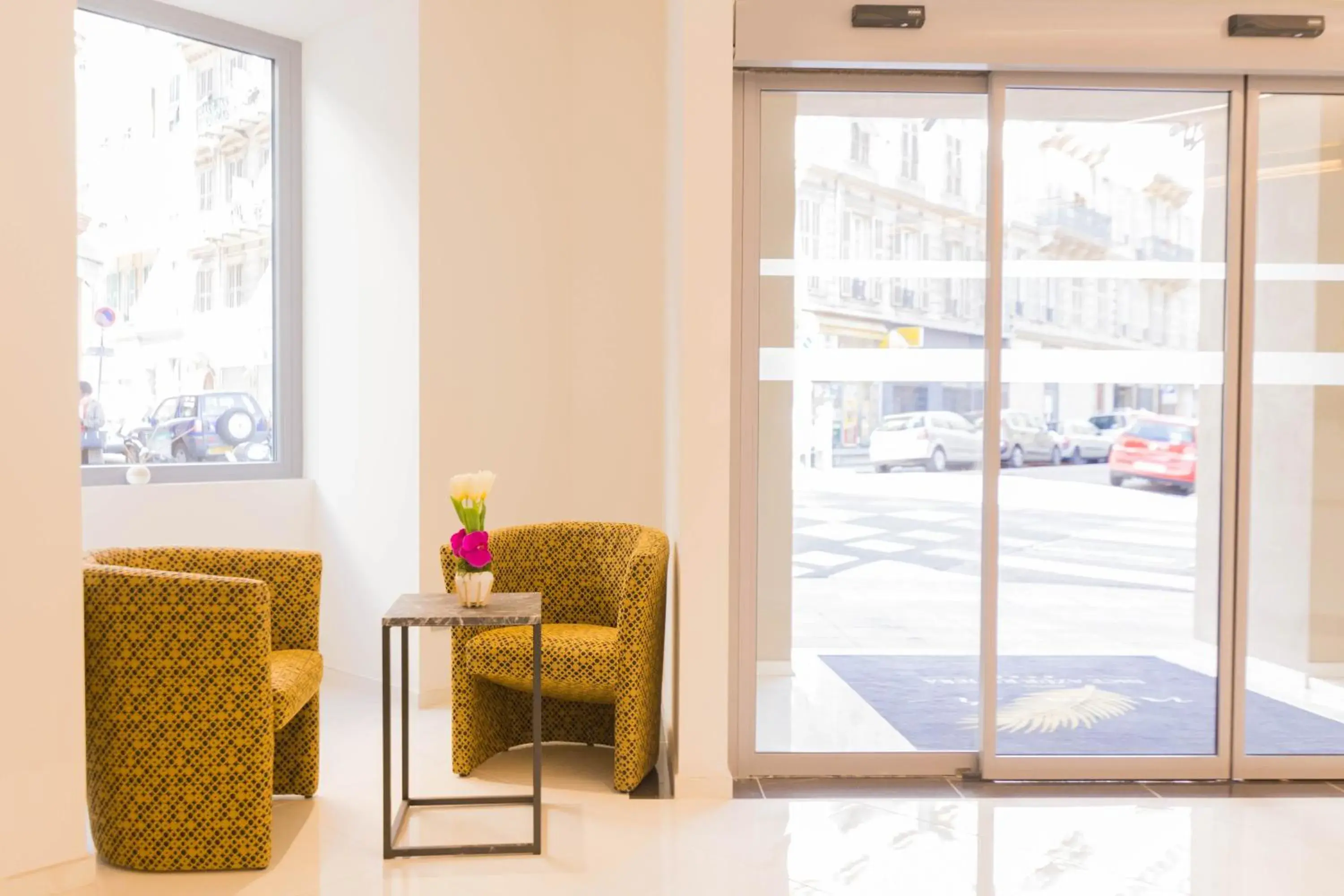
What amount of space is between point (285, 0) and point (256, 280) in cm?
133

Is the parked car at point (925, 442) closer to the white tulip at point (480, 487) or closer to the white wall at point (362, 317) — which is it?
the white tulip at point (480, 487)

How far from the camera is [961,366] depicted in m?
3.91

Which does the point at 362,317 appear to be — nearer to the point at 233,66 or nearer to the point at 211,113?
the point at 211,113

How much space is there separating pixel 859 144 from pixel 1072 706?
219cm

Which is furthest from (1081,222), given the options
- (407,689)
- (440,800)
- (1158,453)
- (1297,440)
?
(440,800)

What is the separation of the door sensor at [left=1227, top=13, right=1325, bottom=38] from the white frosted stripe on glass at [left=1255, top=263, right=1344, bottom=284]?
800 mm

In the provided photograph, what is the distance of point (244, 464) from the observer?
526 centimetres

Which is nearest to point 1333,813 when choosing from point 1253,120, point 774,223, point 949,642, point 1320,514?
point 1320,514

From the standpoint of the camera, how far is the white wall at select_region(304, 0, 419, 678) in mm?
4871

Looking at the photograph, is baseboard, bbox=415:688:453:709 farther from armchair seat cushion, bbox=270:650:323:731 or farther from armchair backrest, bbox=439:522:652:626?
armchair seat cushion, bbox=270:650:323:731

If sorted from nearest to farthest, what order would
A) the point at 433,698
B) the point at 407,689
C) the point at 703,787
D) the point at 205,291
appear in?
the point at 407,689
the point at 703,787
the point at 433,698
the point at 205,291

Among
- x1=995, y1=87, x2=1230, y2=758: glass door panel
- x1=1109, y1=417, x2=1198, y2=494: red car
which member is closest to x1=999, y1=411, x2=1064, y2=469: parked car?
x1=995, y1=87, x2=1230, y2=758: glass door panel

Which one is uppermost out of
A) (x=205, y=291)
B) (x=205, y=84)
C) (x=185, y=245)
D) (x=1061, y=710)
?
(x=205, y=84)

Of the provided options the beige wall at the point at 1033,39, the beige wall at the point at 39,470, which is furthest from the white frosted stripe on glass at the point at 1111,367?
the beige wall at the point at 39,470
